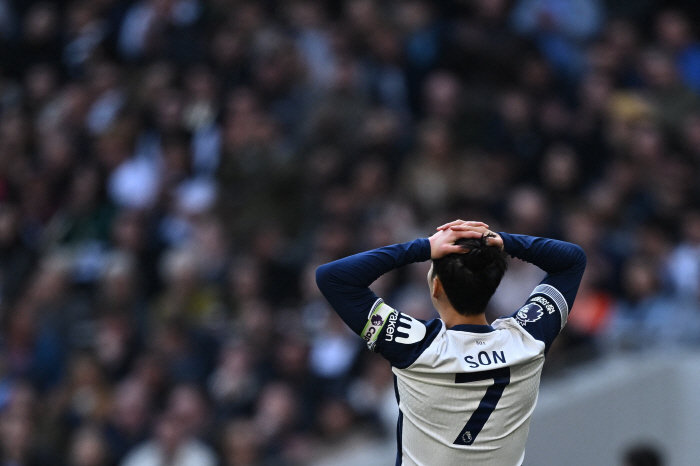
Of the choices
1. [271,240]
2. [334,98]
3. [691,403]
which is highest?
[334,98]

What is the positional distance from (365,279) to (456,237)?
0.92ft

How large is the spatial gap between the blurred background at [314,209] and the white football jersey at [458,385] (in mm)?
3802

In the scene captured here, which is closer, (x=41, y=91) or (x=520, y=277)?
(x=520, y=277)

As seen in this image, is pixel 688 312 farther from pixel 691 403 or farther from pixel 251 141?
pixel 251 141

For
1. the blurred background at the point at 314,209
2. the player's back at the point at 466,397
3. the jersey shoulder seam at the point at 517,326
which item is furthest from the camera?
the blurred background at the point at 314,209

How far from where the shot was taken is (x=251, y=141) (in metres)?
9.45

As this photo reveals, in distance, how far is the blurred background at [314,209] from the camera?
7.45 meters

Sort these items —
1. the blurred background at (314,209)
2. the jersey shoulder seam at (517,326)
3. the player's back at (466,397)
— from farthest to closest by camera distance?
the blurred background at (314,209), the jersey shoulder seam at (517,326), the player's back at (466,397)

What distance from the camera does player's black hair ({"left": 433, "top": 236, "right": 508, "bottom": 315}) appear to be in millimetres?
2914

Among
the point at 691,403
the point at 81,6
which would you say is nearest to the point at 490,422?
the point at 691,403

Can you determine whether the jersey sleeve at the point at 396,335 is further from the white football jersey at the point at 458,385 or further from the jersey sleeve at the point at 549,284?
the jersey sleeve at the point at 549,284

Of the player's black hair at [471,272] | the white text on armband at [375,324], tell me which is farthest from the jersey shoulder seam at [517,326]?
the white text on armband at [375,324]

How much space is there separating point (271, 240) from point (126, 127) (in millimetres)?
2585

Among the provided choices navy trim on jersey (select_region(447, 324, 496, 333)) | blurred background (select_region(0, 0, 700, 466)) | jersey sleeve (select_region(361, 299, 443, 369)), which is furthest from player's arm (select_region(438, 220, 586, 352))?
blurred background (select_region(0, 0, 700, 466))
